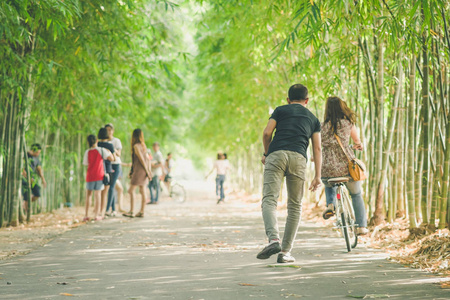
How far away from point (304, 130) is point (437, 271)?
6.04 ft

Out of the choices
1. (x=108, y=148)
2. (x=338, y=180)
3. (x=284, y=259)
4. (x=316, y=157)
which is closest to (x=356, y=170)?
(x=338, y=180)

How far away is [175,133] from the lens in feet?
92.3

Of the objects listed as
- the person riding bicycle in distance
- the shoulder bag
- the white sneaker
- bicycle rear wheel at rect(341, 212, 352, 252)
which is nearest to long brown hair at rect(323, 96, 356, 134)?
the person riding bicycle in distance

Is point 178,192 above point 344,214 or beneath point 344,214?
above

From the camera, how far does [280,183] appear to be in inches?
222

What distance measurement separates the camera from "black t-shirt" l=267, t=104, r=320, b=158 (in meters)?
5.61

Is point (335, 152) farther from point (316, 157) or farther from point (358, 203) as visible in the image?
point (316, 157)

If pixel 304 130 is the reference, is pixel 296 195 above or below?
below

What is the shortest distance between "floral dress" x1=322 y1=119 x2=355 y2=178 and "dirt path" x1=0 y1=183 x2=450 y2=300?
0.97 metres

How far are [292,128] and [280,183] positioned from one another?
56cm

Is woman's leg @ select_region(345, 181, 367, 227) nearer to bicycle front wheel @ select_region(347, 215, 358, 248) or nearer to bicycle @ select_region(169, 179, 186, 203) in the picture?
bicycle front wheel @ select_region(347, 215, 358, 248)

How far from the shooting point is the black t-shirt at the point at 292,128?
5.61 m

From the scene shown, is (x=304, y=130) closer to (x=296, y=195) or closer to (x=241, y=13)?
(x=296, y=195)

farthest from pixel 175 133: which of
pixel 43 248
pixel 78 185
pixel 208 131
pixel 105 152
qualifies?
pixel 43 248
